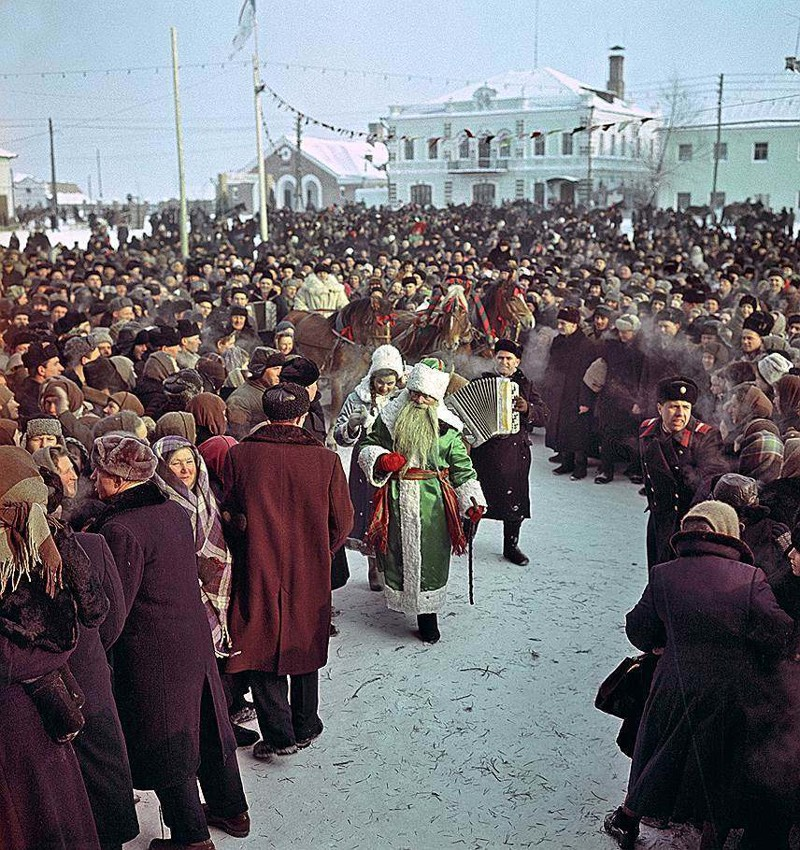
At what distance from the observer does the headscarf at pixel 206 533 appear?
319 cm

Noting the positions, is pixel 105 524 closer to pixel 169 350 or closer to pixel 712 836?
pixel 712 836

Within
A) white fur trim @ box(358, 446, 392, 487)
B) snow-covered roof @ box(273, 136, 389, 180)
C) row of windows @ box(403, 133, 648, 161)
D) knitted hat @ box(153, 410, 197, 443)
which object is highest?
snow-covered roof @ box(273, 136, 389, 180)

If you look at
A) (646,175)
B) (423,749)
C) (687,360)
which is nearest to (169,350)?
(423,749)

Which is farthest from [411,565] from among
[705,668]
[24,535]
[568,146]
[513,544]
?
[568,146]

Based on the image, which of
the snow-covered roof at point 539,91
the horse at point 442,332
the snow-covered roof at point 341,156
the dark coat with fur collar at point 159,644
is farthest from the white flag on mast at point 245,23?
the snow-covered roof at point 341,156

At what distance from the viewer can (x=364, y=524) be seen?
5.04 m

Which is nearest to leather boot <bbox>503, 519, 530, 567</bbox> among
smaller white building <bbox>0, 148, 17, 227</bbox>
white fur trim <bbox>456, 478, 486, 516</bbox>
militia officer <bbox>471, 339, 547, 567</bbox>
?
militia officer <bbox>471, 339, 547, 567</bbox>

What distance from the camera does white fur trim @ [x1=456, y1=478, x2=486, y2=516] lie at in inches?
174

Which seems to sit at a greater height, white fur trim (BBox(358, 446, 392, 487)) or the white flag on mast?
the white flag on mast

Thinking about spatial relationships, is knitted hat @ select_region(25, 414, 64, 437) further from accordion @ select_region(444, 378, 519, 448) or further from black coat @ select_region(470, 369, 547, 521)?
black coat @ select_region(470, 369, 547, 521)

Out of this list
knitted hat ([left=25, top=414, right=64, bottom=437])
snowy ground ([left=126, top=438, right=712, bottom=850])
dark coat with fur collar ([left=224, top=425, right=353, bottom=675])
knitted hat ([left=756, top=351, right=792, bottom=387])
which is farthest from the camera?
knitted hat ([left=756, top=351, right=792, bottom=387])

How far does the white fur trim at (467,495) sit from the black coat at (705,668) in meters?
1.57

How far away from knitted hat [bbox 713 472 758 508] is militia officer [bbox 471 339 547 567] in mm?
2326

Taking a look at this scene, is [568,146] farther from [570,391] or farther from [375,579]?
[375,579]
